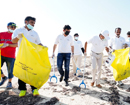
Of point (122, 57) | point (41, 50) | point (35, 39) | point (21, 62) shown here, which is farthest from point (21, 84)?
point (122, 57)

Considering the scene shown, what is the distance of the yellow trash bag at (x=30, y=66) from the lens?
2.29 meters

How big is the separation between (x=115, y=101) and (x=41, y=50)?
182 cm

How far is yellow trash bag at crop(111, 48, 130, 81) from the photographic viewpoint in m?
3.29

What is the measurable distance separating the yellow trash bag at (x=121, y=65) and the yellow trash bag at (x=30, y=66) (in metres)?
2.00

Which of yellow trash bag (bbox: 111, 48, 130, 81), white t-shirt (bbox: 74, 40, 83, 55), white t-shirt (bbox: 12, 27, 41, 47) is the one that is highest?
white t-shirt (bbox: 12, 27, 41, 47)

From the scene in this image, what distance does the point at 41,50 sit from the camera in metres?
2.62

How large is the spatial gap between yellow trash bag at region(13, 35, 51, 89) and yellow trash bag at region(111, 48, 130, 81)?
6.55ft

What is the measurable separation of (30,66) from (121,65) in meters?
2.45

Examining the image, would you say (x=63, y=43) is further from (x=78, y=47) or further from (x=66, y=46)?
(x=78, y=47)

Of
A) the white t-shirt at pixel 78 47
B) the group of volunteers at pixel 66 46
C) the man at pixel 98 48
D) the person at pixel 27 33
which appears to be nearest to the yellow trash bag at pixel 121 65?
the group of volunteers at pixel 66 46

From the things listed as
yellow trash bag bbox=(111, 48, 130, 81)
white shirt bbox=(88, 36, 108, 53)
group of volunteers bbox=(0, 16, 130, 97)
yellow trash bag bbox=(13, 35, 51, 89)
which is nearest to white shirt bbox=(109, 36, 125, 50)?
group of volunteers bbox=(0, 16, 130, 97)

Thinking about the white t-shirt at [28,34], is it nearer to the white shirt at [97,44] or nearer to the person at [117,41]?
the white shirt at [97,44]

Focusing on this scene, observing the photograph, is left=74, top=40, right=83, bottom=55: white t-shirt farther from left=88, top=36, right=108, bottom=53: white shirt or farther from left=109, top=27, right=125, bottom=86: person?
left=88, top=36, right=108, bottom=53: white shirt

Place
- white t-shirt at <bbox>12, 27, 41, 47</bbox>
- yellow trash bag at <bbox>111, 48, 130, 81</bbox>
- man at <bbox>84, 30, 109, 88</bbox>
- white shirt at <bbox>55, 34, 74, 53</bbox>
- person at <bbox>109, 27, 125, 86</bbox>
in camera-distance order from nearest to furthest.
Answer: white t-shirt at <bbox>12, 27, 41, 47</bbox>
yellow trash bag at <bbox>111, 48, 130, 81</bbox>
man at <bbox>84, 30, 109, 88</bbox>
white shirt at <bbox>55, 34, 74, 53</bbox>
person at <bbox>109, 27, 125, 86</bbox>
